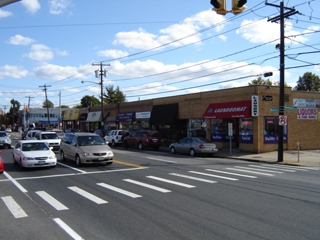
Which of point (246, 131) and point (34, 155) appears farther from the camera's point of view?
point (246, 131)

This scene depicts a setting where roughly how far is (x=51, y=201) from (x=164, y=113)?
2553 centimetres

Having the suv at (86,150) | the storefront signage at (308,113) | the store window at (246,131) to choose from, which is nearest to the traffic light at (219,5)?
the suv at (86,150)

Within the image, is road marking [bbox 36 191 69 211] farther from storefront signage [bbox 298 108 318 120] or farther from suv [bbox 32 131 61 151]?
storefront signage [bbox 298 108 318 120]

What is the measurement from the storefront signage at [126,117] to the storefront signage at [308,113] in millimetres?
20529

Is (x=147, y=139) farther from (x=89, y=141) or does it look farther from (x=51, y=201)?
(x=51, y=201)

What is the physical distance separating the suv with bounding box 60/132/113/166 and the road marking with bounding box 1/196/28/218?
643 centimetres

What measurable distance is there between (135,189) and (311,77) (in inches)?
2145

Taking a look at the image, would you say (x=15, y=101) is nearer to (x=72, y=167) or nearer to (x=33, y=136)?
(x=33, y=136)

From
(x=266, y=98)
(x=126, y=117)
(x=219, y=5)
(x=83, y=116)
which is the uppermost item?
(x=219, y=5)

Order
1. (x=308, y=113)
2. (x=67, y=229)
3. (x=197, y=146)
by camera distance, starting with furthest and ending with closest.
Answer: (x=308, y=113) → (x=197, y=146) → (x=67, y=229)

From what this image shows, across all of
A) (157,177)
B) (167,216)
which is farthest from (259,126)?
(167,216)

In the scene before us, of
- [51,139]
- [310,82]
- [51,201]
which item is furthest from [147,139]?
[310,82]

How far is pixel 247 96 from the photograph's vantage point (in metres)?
24.5

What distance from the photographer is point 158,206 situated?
794 cm
